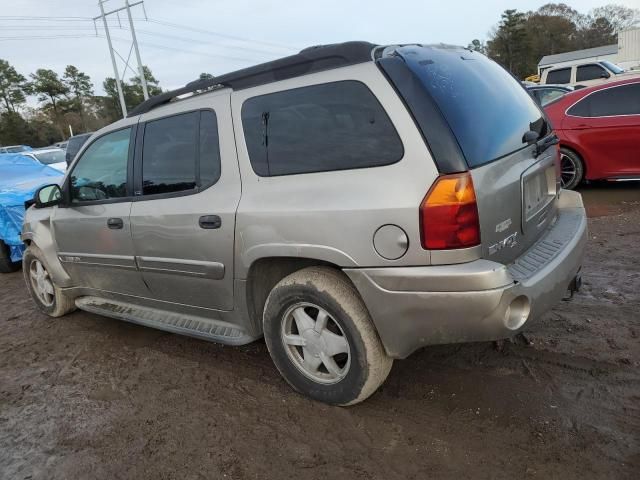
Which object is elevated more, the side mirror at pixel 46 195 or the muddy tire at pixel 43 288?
the side mirror at pixel 46 195

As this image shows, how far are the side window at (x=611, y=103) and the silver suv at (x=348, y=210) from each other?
456cm

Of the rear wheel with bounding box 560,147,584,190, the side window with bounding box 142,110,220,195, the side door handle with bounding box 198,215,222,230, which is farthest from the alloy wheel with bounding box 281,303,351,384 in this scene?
the rear wheel with bounding box 560,147,584,190

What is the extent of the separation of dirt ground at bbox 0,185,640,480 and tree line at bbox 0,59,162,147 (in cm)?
6098

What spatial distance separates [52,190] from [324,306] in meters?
3.05

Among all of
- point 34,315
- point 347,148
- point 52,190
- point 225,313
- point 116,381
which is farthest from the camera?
point 34,315

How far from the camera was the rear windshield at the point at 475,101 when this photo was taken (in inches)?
91.4

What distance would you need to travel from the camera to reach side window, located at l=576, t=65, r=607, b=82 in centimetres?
1576

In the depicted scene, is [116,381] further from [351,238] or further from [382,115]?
[382,115]

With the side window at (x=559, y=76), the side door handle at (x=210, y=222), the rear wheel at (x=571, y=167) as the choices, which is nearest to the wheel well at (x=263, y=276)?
the side door handle at (x=210, y=222)

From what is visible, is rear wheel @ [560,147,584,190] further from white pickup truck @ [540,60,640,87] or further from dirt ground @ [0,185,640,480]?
white pickup truck @ [540,60,640,87]

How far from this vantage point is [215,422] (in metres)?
2.83

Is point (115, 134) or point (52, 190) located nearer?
point (115, 134)

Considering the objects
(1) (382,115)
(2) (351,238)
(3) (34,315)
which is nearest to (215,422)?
(2) (351,238)

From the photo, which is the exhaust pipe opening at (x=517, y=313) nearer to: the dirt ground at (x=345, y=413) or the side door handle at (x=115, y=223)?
the dirt ground at (x=345, y=413)
